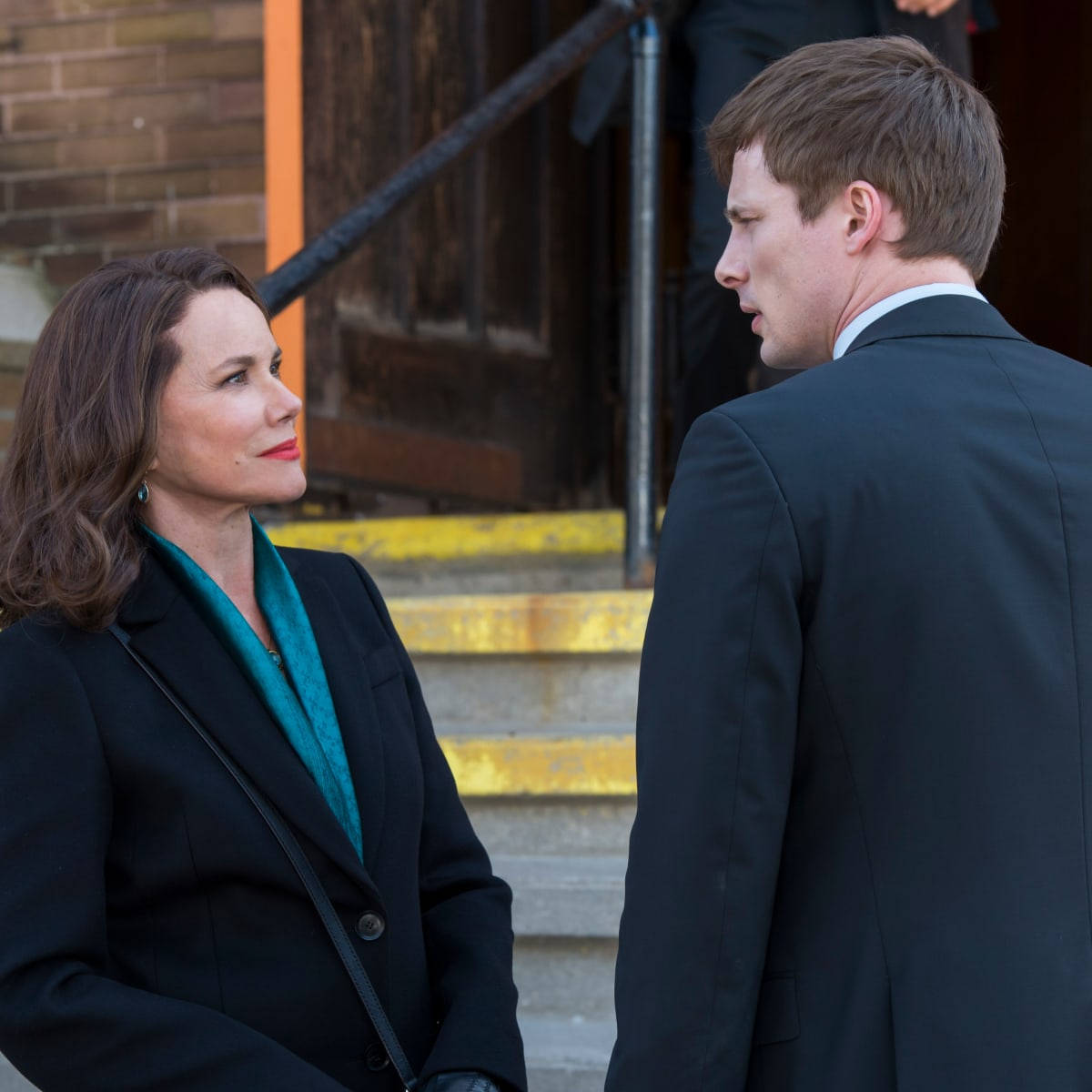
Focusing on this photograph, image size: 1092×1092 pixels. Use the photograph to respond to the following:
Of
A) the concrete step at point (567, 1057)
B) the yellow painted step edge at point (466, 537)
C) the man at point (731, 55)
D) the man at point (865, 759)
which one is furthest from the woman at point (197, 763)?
the yellow painted step edge at point (466, 537)

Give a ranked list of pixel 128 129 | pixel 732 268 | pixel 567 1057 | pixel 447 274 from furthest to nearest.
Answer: pixel 128 129, pixel 447 274, pixel 567 1057, pixel 732 268

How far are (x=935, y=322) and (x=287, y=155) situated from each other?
291cm

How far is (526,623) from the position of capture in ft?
9.86

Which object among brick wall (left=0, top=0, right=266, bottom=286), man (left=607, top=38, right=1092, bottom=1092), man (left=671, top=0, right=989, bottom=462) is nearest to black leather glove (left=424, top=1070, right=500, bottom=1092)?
man (left=607, top=38, right=1092, bottom=1092)

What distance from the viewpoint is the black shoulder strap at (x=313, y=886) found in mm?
1647

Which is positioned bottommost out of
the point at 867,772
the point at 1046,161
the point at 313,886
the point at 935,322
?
the point at 313,886

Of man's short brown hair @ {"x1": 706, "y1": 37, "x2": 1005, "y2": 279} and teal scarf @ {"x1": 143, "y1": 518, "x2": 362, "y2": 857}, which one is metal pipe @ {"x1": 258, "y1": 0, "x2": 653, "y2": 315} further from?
man's short brown hair @ {"x1": 706, "y1": 37, "x2": 1005, "y2": 279}

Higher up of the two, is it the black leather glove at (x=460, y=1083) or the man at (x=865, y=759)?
the man at (x=865, y=759)

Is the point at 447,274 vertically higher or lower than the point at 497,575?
higher

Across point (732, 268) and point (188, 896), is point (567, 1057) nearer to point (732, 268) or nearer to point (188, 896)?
point (188, 896)

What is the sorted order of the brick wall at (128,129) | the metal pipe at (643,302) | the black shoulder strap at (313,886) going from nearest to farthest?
the black shoulder strap at (313,886)
the metal pipe at (643,302)
the brick wall at (128,129)

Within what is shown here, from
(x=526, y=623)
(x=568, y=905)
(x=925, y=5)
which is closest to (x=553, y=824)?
(x=568, y=905)

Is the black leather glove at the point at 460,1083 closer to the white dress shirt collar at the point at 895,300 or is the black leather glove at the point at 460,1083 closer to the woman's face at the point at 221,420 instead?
the woman's face at the point at 221,420

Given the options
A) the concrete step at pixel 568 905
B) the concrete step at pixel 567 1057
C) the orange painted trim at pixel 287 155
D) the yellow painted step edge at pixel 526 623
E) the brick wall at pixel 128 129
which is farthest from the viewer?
the brick wall at pixel 128 129
